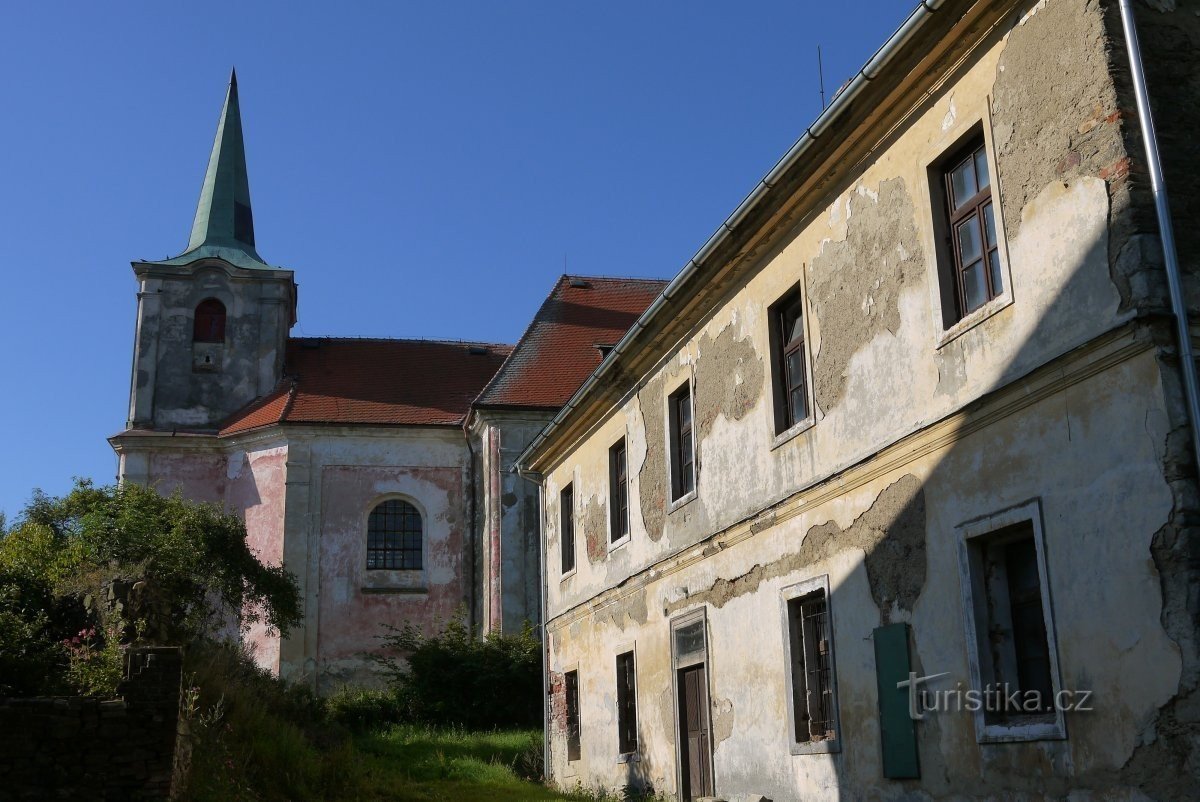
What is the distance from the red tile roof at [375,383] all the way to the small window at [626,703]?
15389mm

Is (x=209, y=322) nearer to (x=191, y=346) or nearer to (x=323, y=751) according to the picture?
(x=191, y=346)

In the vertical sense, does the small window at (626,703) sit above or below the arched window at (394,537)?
below

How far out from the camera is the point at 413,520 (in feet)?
99.9

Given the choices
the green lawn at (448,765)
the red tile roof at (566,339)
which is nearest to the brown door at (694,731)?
the green lawn at (448,765)

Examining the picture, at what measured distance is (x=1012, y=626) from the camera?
27.2ft

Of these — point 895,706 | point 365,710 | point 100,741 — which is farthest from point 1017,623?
point 365,710

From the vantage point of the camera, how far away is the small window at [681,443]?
14.5 m

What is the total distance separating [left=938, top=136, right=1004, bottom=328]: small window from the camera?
28.9 feet

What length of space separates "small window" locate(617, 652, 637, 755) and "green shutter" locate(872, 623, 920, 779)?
6.55 meters

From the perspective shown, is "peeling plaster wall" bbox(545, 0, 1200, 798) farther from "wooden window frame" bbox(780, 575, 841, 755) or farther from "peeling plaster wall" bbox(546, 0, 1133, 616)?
"wooden window frame" bbox(780, 575, 841, 755)

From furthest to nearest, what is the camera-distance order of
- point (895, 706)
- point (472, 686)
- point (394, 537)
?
point (394, 537)
point (472, 686)
point (895, 706)

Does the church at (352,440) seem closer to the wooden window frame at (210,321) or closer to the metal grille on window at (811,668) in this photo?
the wooden window frame at (210,321)

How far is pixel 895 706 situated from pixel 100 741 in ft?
22.4

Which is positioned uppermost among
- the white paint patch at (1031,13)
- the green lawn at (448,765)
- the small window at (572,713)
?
the white paint patch at (1031,13)
